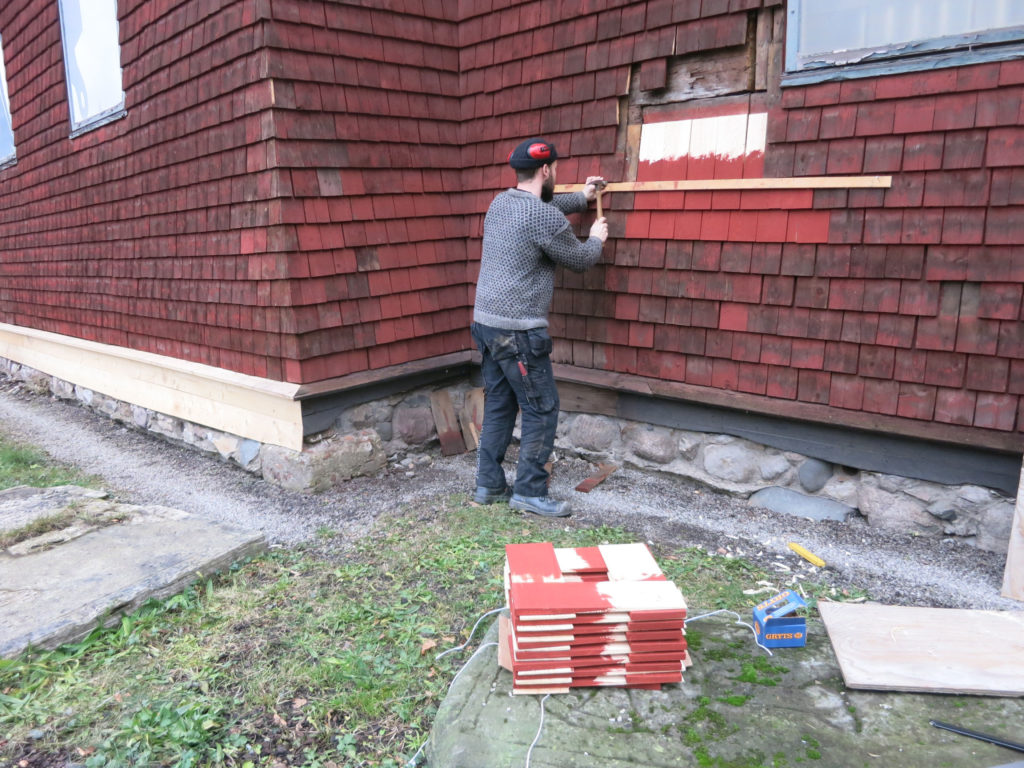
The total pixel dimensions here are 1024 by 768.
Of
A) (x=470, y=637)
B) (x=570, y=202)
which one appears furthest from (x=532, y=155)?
(x=470, y=637)

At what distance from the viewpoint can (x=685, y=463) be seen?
4.50 m

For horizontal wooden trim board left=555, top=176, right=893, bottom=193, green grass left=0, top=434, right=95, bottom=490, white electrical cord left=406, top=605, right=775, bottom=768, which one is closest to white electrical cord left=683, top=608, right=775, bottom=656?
white electrical cord left=406, top=605, right=775, bottom=768

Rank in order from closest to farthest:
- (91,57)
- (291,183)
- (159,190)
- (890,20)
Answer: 1. (890,20)
2. (291,183)
3. (159,190)
4. (91,57)

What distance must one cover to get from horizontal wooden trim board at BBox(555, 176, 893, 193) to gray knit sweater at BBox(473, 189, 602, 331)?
1.66 ft

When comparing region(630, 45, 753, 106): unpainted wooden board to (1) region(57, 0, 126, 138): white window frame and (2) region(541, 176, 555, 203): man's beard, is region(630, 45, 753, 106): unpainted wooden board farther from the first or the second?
(1) region(57, 0, 126, 138): white window frame

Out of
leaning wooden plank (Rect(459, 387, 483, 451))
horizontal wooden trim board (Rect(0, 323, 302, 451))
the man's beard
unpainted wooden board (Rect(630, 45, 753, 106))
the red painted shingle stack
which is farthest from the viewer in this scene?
leaning wooden plank (Rect(459, 387, 483, 451))

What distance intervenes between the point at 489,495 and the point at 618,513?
76 centimetres

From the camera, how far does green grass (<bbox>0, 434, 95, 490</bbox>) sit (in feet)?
17.3

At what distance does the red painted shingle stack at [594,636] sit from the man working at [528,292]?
1738 millimetres

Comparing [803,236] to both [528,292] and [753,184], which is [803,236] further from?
[528,292]

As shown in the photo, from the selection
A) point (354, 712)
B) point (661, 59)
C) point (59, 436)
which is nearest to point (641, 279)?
point (661, 59)

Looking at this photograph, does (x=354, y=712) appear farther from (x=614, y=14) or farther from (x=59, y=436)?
(x=59, y=436)

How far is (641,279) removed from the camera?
4395 millimetres

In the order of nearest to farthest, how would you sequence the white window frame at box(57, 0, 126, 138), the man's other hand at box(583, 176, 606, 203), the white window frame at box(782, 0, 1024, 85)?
the white window frame at box(782, 0, 1024, 85), the man's other hand at box(583, 176, 606, 203), the white window frame at box(57, 0, 126, 138)
